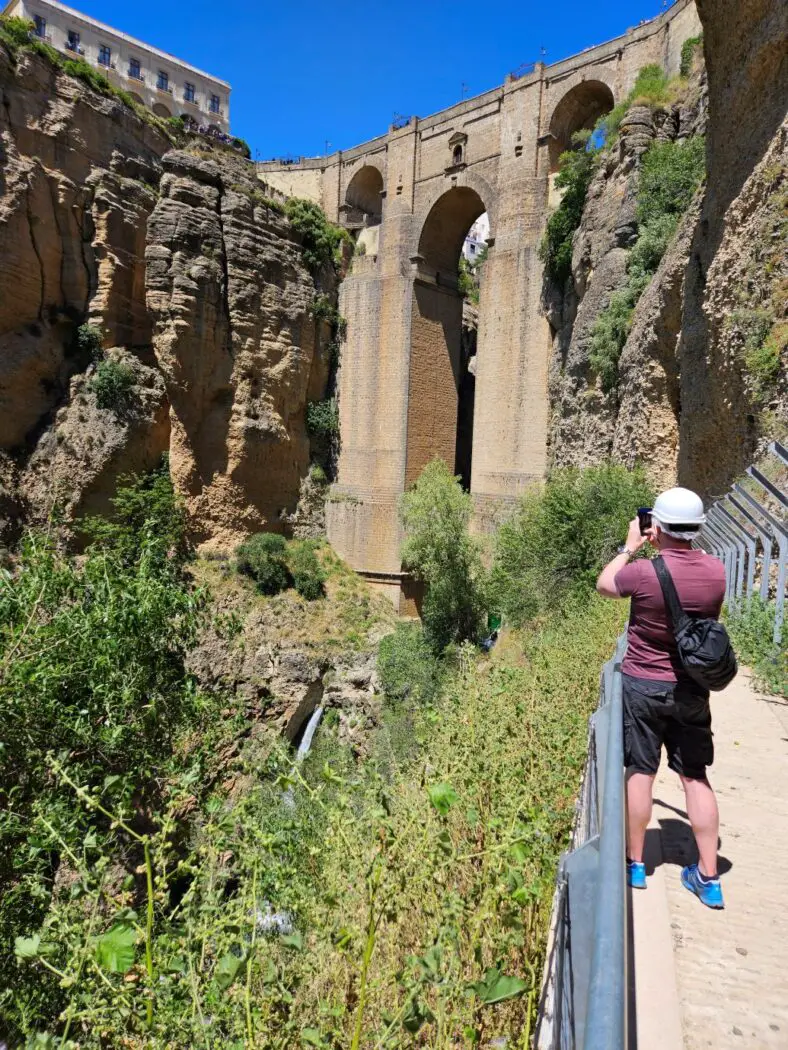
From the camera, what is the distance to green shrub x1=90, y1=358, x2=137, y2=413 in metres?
17.9

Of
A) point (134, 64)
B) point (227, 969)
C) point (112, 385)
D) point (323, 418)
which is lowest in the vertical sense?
point (227, 969)

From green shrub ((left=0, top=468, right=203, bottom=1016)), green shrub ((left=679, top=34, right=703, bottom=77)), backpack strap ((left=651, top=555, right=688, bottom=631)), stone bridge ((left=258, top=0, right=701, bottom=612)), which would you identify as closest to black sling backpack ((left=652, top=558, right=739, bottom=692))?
backpack strap ((left=651, top=555, right=688, bottom=631))

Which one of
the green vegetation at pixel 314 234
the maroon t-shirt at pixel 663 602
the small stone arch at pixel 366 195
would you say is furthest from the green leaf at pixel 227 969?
the small stone arch at pixel 366 195

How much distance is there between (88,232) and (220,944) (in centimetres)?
1962

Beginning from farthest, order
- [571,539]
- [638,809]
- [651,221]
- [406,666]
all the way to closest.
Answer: [406,666]
[651,221]
[571,539]
[638,809]

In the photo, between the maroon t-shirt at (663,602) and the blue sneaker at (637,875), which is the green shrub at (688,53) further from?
the blue sneaker at (637,875)

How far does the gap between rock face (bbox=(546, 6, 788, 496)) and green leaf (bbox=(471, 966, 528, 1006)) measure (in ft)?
20.4

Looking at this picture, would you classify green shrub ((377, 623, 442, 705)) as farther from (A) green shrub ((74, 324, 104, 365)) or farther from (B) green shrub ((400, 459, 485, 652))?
(A) green shrub ((74, 324, 104, 365))

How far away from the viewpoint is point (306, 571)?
2008 centimetres

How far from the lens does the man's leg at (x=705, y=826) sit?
2.40m

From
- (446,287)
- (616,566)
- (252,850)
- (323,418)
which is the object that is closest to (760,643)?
(616,566)

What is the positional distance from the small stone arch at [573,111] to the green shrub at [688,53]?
3074mm

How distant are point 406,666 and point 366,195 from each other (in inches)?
692

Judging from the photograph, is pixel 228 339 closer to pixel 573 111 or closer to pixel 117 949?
pixel 573 111
